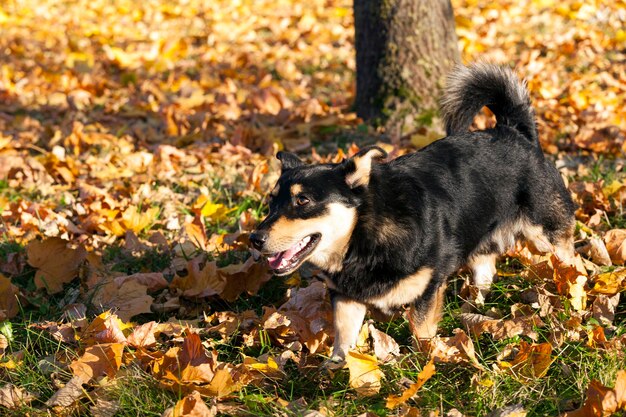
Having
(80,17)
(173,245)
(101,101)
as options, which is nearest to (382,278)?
(173,245)

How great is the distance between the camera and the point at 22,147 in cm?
664

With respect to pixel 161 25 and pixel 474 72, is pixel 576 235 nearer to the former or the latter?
pixel 474 72

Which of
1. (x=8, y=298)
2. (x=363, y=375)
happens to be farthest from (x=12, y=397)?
(x=363, y=375)

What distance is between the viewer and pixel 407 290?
3.41 m

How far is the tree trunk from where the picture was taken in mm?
6078

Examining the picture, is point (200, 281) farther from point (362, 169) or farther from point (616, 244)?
point (616, 244)

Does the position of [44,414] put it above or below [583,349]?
below

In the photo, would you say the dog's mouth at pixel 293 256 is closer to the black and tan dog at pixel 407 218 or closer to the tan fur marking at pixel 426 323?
the black and tan dog at pixel 407 218

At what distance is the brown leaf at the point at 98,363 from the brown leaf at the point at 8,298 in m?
1.03

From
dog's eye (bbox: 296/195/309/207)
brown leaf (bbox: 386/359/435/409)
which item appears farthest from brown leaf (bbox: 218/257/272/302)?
brown leaf (bbox: 386/359/435/409)

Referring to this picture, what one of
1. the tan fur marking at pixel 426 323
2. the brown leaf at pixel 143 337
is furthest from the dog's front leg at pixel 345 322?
the brown leaf at pixel 143 337

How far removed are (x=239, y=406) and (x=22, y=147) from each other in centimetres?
453

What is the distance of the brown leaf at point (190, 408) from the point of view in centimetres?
285

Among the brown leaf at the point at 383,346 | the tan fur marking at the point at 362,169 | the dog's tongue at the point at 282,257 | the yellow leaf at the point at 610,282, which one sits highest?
the tan fur marking at the point at 362,169
